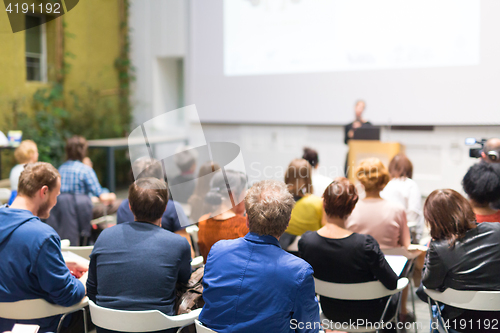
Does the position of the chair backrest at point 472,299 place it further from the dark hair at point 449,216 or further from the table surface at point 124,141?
the table surface at point 124,141

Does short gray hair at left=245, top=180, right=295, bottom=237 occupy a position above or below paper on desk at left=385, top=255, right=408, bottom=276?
above

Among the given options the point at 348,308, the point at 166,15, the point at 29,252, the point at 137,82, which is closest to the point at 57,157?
the point at 137,82

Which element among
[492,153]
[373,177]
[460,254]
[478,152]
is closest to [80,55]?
[373,177]

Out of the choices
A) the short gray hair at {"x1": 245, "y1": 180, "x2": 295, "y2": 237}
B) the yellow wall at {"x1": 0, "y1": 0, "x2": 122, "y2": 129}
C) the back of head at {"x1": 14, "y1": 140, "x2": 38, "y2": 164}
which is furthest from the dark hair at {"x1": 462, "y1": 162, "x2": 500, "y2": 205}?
the yellow wall at {"x1": 0, "y1": 0, "x2": 122, "y2": 129}

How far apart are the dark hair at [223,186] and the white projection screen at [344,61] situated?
391 cm

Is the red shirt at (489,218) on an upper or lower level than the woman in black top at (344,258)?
upper

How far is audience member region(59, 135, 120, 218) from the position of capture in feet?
11.8

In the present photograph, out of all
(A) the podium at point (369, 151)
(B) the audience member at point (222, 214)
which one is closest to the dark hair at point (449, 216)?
(B) the audience member at point (222, 214)

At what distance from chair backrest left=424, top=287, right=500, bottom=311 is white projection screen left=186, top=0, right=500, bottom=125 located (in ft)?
13.4

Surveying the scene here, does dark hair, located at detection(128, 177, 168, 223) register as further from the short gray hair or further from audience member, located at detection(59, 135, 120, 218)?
audience member, located at detection(59, 135, 120, 218)

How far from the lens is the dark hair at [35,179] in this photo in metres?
1.98

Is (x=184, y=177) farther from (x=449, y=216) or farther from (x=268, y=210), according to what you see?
(x=449, y=216)

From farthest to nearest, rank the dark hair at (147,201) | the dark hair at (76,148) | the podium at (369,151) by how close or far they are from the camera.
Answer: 1. the podium at (369,151)
2. the dark hair at (76,148)
3. the dark hair at (147,201)

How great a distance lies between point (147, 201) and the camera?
1878 mm
